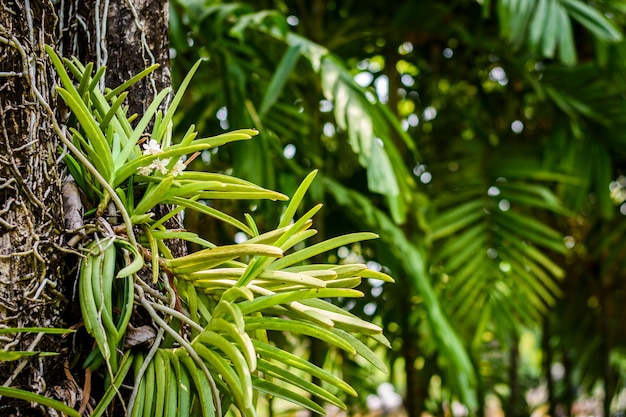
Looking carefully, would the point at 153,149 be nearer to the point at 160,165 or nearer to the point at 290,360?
the point at 160,165

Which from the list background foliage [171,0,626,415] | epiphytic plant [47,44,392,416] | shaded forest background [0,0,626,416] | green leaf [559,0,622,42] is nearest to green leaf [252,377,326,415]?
epiphytic plant [47,44,392,416]

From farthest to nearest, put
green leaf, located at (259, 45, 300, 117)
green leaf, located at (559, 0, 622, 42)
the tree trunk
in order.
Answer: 1. green leaf, located at (559, 0, 622, 42)
2. green leaf, located at (259, 45, 300, 117)
3. the tree trunk

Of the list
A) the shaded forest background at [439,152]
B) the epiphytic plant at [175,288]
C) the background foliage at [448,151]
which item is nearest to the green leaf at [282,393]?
the epiphytic plant at [175,288]

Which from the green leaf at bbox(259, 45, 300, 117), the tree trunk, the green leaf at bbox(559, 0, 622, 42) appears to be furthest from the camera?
the green leaf at bbox(559, 0, 622, 42)

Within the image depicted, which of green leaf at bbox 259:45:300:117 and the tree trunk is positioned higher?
green leaf at bbox 259:45:300:117

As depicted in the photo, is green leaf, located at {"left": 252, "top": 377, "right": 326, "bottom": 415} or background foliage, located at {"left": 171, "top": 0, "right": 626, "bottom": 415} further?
background foliage, located at {"left": 171, "top": 0, "right": 626, "bottom": 415}

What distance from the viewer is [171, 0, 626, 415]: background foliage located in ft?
3.59

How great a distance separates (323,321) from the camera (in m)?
0.41

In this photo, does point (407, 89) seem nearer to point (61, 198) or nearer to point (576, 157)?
point (576, 157)

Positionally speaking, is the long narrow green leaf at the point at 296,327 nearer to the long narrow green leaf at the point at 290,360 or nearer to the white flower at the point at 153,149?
the long narrow green leaf at the point at 290,360

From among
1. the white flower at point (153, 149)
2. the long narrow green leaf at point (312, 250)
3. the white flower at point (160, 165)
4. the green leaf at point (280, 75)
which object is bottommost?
the long narrow green leaf at point (312, 250)

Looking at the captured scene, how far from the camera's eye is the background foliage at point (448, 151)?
110 cm

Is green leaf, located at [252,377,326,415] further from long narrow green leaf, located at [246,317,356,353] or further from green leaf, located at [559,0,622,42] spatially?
green leaf, located at [559,0,622,42]

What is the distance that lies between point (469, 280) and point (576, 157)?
1.32 ft
